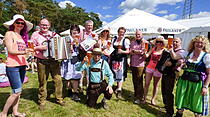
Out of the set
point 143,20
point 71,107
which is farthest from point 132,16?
point 71,107

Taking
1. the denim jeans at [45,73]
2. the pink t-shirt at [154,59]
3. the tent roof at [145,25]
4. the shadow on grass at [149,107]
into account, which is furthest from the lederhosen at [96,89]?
the tent roof at [145,25]

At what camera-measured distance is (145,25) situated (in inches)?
340

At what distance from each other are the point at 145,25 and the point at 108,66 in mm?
5674

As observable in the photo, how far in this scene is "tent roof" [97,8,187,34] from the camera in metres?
8.38

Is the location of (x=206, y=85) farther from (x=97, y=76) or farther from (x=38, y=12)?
(x=38, y=12)

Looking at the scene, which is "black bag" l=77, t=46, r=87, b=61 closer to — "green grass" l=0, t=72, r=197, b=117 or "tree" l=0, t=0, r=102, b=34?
"green grass" l=0, t=72, r=197, b=117

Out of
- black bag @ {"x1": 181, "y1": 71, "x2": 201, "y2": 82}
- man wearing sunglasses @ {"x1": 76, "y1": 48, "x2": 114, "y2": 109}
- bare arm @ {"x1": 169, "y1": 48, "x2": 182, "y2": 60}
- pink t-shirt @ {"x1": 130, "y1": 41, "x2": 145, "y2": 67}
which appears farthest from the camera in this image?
pink t-shirt @ {"x1": 130, "y1": 41, "x2": 145, "y2": 67}

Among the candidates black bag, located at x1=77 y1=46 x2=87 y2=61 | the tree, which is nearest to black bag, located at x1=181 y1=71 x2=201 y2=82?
black bag, located at x1=77 y1=46 x2=87 y2=61

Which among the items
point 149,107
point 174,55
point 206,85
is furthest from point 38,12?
point 206,85

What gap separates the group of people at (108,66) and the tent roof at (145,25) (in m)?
4.29

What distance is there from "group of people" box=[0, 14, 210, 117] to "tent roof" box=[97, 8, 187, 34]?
4.29 metres

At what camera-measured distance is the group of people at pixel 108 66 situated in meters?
2.90

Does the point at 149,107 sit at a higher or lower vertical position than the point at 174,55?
lower

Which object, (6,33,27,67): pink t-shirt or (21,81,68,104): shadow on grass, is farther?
(21,81,68,104): shadow on grass
